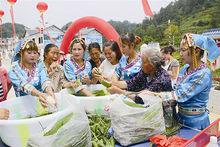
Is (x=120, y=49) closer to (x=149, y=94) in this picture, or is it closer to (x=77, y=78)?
(x=77, y=78)

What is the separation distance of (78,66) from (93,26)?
4.61 metres

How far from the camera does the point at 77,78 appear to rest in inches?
108

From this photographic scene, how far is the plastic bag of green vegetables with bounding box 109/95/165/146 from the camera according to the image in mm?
1559

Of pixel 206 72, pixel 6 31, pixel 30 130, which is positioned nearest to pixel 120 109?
pixel 30 130

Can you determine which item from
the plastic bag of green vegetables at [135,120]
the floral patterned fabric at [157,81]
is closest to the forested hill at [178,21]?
the floral patterned fabric at [157,81]

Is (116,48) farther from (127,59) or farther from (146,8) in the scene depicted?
(146,8)

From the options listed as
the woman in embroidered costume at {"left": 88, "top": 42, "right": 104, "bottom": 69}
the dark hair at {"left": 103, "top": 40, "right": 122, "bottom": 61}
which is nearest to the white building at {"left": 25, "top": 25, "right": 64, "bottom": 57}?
the woman in embroidered costume at {"left": 88, "top": 42, "right": 104, "bottom": 69}

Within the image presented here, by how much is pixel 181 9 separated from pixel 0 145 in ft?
115

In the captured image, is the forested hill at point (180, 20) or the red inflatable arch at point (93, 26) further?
the forested hill at point (180, 20)

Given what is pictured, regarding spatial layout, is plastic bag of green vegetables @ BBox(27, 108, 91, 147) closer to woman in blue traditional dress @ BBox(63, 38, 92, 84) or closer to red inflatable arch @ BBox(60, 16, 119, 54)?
woman in blue traditional dress @ BBox(63, 38, 92, 84)

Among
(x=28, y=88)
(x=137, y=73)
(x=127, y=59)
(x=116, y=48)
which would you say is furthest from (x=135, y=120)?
(x=116, y=48)

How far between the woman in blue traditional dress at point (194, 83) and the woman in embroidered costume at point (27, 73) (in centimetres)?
96

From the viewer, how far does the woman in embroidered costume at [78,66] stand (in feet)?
8.89

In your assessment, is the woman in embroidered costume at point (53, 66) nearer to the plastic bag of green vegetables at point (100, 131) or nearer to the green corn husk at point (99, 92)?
the green corn husk at point (99, 92)
